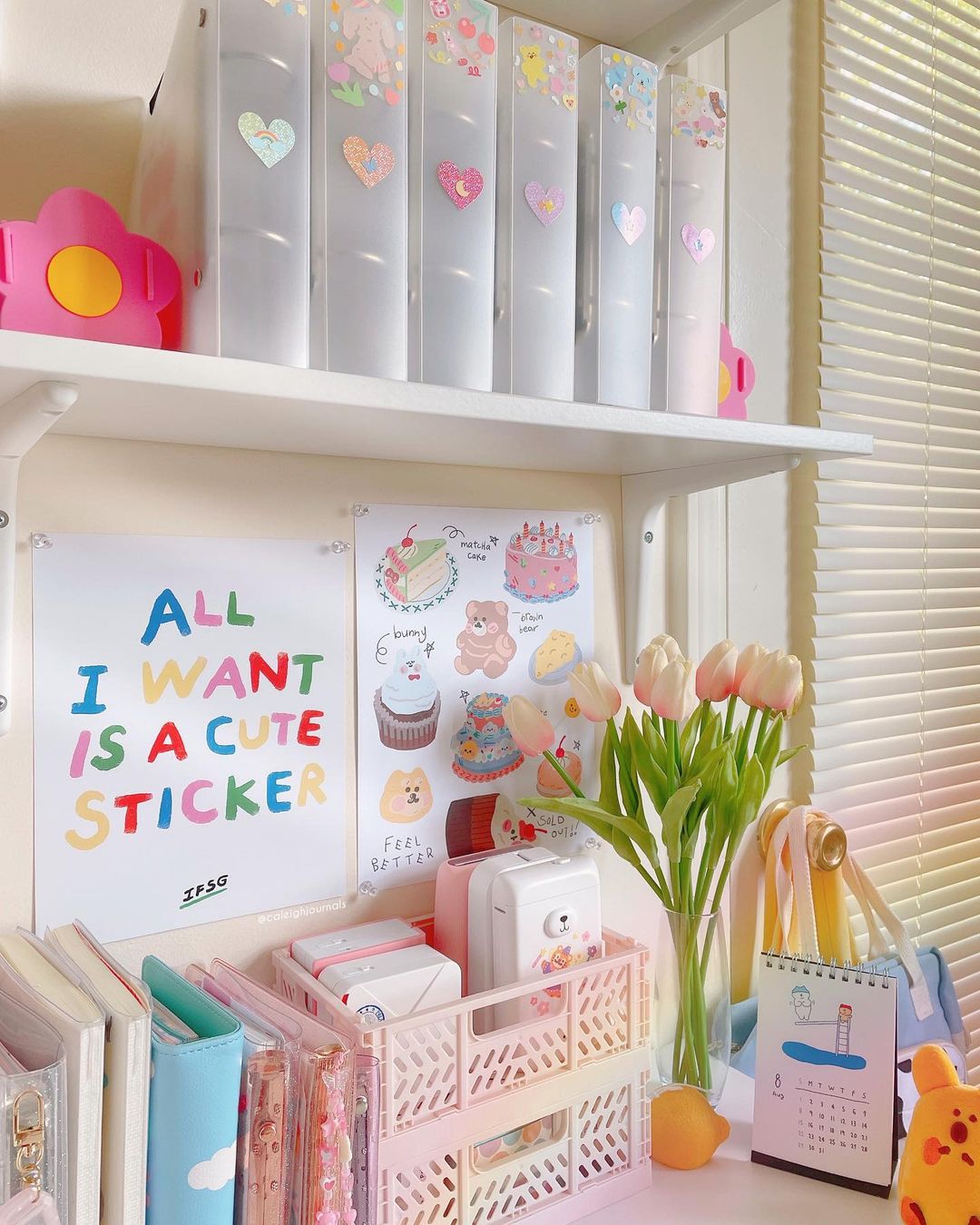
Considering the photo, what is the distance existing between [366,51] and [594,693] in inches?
21.6

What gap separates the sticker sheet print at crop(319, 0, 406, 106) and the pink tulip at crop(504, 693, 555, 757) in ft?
1.65

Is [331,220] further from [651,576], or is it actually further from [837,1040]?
[837,1040]

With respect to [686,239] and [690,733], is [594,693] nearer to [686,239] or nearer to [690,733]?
[690,733]

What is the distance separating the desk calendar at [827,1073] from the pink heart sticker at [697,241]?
1.96 feet

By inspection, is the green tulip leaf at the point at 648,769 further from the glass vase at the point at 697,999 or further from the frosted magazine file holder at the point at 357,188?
the frosted magazine file holder at the point at 357,188

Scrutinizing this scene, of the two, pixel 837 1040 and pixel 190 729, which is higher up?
pixel 190 729

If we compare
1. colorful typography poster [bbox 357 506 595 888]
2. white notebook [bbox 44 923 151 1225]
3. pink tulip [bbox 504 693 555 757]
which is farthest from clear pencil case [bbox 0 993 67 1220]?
pink tulip [bbox 504 693 555 757]

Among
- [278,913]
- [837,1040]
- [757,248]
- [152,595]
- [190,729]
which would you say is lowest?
[837,1040]

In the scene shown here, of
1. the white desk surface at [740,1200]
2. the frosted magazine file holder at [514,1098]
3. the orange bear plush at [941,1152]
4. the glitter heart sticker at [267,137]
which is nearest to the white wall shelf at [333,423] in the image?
the glitter heart sticker at [267,137]

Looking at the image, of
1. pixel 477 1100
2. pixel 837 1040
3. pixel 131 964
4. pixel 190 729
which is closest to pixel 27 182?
pixel 190 729

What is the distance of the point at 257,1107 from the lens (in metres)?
0.57

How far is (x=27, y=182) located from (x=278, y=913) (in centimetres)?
58

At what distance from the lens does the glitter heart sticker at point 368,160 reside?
61 cm

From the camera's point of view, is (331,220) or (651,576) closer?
(331,220)
